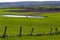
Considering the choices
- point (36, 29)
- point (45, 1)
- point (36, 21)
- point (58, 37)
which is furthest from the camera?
point (45, 1)

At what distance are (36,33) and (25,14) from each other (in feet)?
5.29

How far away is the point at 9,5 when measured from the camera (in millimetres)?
6824

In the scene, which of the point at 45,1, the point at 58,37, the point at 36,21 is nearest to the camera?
the point at 58,37

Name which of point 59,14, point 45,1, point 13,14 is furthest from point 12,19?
point 59,14

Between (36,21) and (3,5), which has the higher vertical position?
(3,5)

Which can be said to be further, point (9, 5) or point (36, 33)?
point (9, 5)

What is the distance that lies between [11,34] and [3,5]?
1.65 m

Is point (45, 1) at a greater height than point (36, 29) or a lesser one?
greater

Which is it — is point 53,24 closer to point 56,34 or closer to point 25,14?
point 56,34

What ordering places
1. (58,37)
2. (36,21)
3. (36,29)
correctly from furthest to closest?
(36,21) < (36,29) < (58,37)

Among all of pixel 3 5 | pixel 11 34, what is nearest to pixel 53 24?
pixel 11 34

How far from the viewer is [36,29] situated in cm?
604

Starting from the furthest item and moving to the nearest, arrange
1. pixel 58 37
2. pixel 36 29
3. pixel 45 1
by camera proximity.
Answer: pixel 45 1
pixel 36 29
pixel 58 37

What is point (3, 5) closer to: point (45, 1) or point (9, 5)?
point (9, 5)
